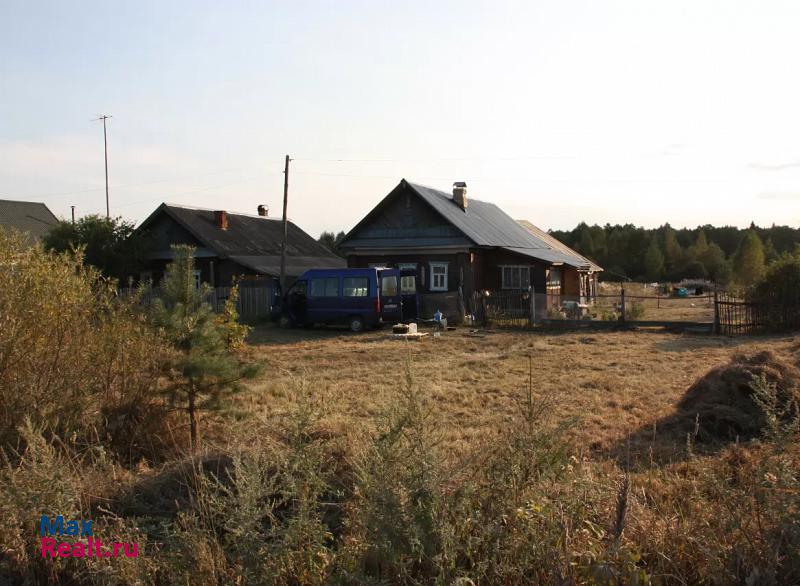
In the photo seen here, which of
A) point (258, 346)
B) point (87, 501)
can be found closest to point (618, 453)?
point (87, 501)

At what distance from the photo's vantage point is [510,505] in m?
3.62

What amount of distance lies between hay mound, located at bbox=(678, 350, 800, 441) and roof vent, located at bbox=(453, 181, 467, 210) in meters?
22.2

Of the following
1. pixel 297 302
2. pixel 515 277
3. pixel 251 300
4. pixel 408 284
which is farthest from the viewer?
pixel 515 277

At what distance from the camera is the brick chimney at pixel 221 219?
103 feet

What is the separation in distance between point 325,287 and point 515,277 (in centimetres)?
904

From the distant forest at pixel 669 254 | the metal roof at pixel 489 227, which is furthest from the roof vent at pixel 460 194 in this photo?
the distant forest at pixel 669 254

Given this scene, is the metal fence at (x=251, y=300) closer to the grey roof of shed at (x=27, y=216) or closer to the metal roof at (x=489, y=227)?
the metal roof at (x=489, y=227)

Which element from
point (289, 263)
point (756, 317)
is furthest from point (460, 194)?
point (756, 317)

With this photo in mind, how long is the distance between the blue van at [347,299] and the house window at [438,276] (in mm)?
3911

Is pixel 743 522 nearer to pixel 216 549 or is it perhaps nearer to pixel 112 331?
pixel 216 549

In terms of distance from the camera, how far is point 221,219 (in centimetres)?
3145

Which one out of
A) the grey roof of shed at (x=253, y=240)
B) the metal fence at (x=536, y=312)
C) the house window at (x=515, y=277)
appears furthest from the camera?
the grey roof of shed at (x=253, y=240)

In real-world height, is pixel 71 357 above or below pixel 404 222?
below

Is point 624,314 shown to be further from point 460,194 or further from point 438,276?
point 460,194
